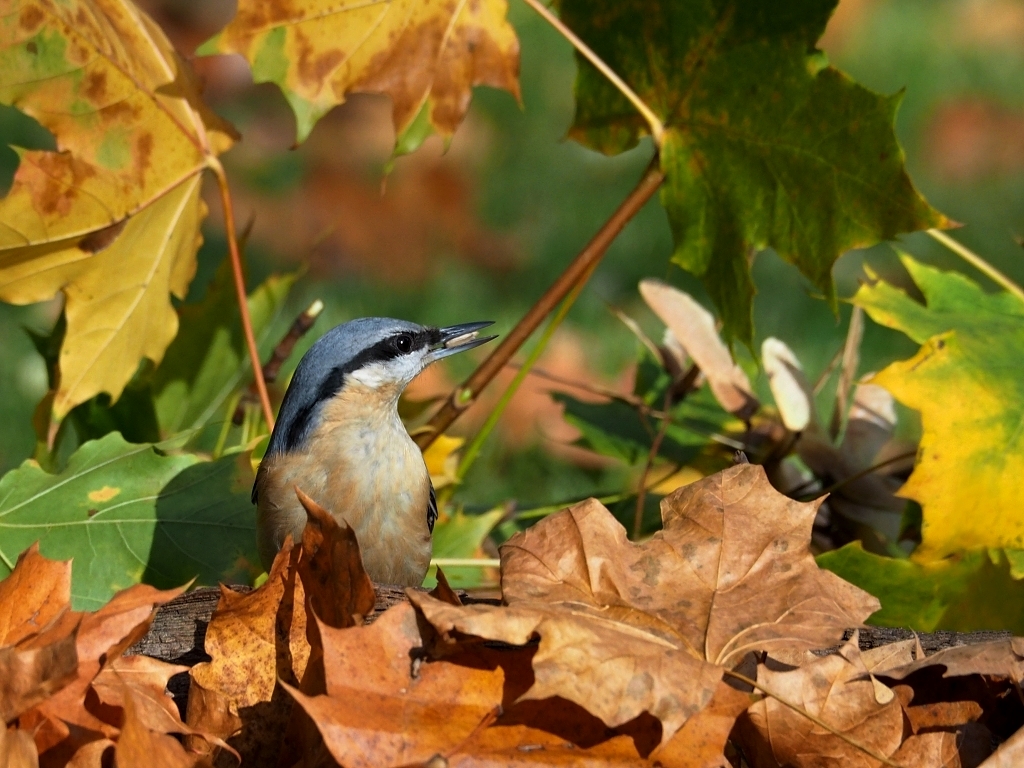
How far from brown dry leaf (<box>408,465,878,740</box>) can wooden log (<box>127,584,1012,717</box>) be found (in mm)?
108

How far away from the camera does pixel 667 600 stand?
188 cm

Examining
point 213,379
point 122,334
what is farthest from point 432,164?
point 122,334

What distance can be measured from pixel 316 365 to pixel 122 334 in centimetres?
46

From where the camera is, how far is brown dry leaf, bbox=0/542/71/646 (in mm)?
1898

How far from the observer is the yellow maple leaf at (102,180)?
260 centimetres

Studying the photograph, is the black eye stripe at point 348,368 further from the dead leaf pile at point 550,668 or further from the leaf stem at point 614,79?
the dead leaf pile at point 550,668

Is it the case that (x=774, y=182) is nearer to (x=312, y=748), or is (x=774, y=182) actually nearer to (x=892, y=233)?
(x=892, y=233)

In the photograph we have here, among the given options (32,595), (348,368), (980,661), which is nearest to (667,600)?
(980,661)

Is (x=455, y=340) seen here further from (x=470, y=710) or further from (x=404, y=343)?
(x=470, y=710)

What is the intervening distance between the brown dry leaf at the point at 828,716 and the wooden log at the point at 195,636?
128 mm

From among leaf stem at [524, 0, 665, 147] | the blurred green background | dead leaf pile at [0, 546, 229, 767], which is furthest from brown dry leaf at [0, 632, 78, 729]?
the blurred green background

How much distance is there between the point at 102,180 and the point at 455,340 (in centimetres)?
96

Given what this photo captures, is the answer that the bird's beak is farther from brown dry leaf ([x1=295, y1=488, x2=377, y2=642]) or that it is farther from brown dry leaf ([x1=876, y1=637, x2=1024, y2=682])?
brown dry leaf ([x1=876, y1=637, x2=1024, y2=682])

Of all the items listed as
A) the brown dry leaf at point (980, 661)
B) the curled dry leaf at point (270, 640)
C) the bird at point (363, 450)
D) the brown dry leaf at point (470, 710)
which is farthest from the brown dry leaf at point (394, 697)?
the bird at point (363, 450)
